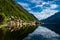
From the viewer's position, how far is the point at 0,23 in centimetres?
18588

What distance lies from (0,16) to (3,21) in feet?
16.2

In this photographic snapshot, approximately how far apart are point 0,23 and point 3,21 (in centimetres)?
634

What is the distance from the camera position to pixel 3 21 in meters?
192

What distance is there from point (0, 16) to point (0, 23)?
26.7 ft

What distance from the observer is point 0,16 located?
7539 inches
